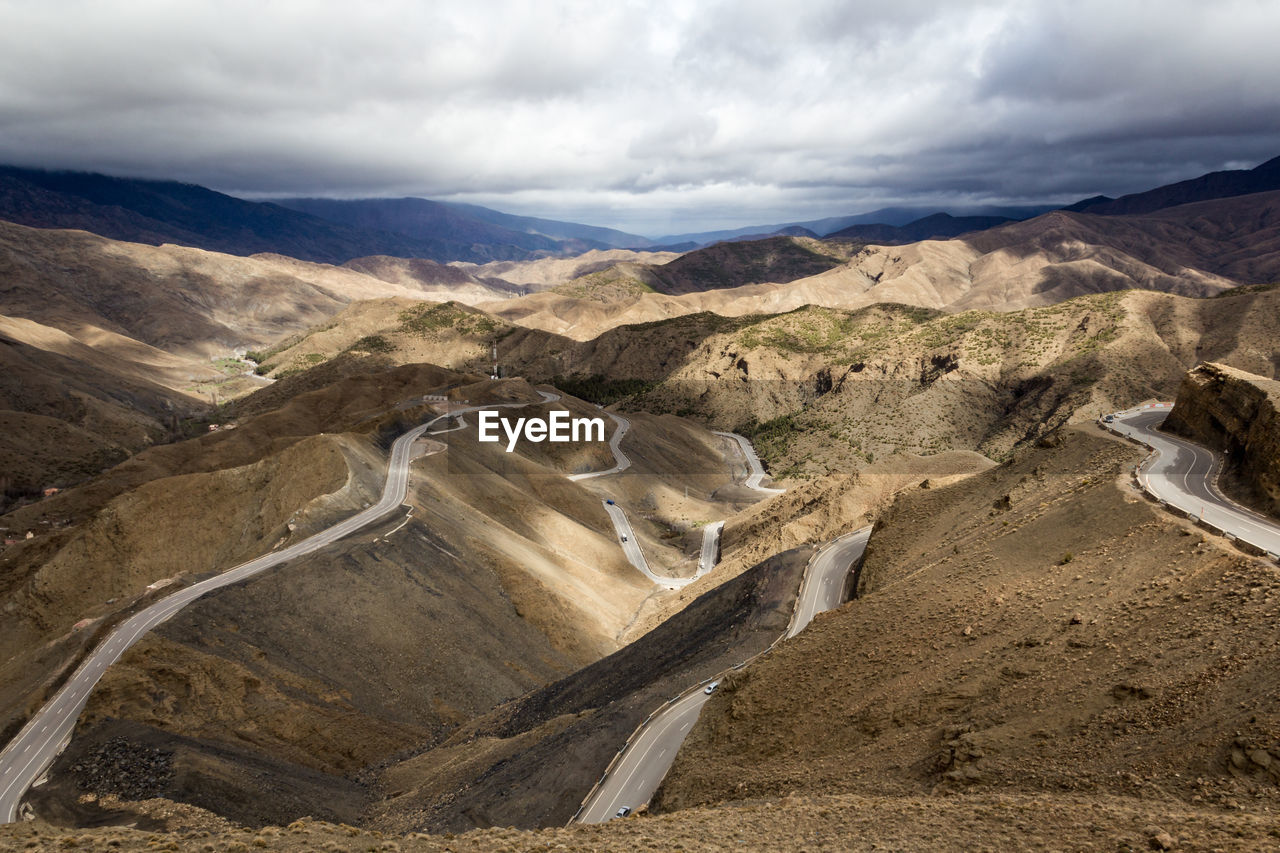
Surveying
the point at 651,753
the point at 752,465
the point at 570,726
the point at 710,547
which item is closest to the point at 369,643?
the point at 570,726

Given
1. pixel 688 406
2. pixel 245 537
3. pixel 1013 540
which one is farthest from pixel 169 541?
pixel 688 406

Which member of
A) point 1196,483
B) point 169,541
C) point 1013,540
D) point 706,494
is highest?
point 1196,483

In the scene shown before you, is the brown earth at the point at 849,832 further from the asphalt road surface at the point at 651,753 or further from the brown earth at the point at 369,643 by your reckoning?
the brown earth at the point at 369,643

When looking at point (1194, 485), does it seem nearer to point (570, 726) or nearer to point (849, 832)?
point (849, 832)

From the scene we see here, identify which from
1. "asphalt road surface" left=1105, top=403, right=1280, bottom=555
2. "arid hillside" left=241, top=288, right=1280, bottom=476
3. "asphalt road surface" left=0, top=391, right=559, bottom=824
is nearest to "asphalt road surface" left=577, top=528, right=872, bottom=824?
"asphalt road surface" left=1105, top=403, right=1280, bottom=555

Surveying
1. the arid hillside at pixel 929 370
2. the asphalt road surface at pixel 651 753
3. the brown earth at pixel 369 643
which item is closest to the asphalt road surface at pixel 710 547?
the brown earth at pixel 369 643

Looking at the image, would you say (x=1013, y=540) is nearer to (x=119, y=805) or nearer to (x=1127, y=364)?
(x=119, y=805)
